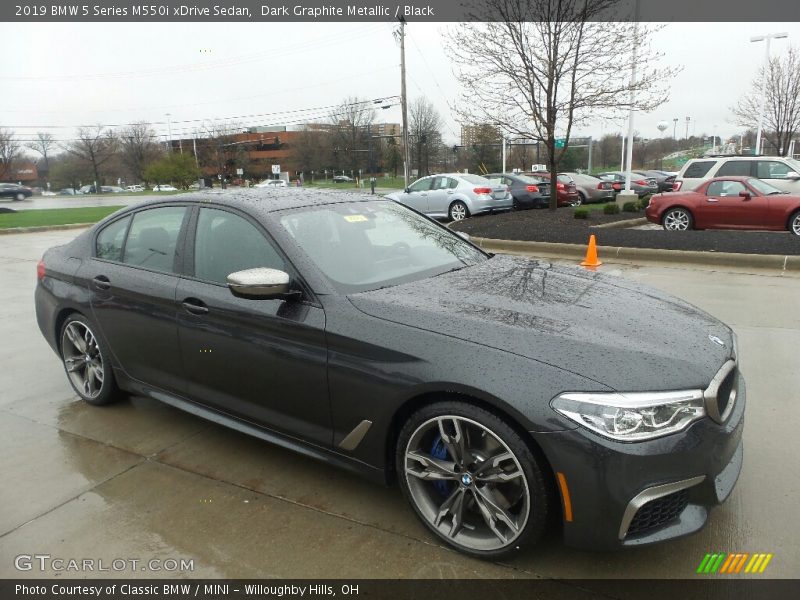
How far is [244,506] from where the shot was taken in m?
3.01

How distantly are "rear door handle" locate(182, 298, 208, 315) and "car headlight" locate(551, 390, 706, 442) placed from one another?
2.04 meters

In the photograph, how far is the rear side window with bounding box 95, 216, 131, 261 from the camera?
4.06 meters

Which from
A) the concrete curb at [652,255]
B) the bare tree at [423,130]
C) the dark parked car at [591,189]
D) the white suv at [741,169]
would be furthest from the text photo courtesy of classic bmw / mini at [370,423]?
the bare tree at [423,130]

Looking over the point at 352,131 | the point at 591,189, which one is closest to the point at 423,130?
the point at 352,131

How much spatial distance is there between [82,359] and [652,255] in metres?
9.02

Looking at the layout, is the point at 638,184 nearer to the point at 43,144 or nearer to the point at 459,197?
the point at 459,197

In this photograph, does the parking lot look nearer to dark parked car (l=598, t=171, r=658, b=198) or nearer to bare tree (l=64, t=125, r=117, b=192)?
dark parked car (l=598, t=171, r=658, b=198)

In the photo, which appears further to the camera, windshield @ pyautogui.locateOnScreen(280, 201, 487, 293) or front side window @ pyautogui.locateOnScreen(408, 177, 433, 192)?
front side window @ pyautogui.locateOnScreen(408, 177, 433, 192)

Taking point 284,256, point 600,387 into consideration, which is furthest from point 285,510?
point 600,387

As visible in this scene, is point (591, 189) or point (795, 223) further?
point (591, 189)

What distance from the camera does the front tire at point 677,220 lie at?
12922mm

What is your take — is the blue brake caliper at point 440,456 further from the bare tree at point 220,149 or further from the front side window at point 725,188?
the bare tree at point 220,149

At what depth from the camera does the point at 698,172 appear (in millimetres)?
14930

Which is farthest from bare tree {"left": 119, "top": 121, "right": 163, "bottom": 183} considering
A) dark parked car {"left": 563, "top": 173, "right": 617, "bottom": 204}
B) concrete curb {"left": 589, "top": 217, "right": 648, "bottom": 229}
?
concrete curb {"left": 589, "top": 217, "right": 648, "bottom": 229}
